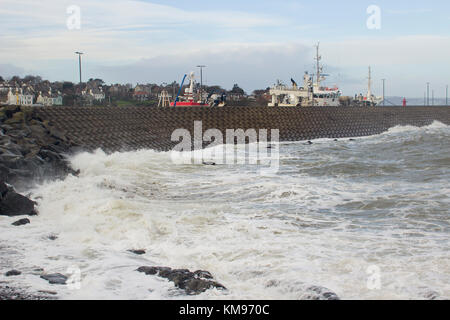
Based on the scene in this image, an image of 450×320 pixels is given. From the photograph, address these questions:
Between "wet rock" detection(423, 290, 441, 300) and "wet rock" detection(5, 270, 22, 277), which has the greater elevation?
"wet rock" detection(5, 270, 22, 277)

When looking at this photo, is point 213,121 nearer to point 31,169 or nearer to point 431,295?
point 31,169

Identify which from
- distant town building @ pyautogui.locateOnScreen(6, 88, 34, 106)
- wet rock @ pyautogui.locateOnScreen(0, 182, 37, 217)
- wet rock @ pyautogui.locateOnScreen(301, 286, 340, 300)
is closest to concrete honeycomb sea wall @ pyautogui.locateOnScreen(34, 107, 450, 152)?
wet rock @ pyautogui.locateOnScreen(0, 182, 37, 217)

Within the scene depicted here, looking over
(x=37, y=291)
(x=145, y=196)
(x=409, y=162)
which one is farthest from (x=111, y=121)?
(x=37, y=291)

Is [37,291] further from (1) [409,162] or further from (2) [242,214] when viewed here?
(1) [409,162]

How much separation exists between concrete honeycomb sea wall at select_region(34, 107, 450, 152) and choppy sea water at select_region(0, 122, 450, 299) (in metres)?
5.64

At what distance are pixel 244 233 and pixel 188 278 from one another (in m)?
2.69

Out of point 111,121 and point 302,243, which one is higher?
point 111,121

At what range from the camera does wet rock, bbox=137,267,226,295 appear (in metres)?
6.16

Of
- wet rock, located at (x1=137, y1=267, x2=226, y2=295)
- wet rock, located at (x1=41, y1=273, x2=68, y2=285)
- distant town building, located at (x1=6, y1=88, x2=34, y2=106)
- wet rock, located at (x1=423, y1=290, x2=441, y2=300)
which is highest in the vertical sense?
distant town building, located at (x1=6, y1=88, x2=34, y2=106)

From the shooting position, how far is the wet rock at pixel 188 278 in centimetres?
616

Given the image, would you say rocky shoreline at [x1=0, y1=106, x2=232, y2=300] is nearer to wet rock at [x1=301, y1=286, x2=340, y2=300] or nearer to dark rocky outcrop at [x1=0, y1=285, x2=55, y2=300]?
dark rocky outcrop at [x1=0, y1=285, x2=55, y2=300]
